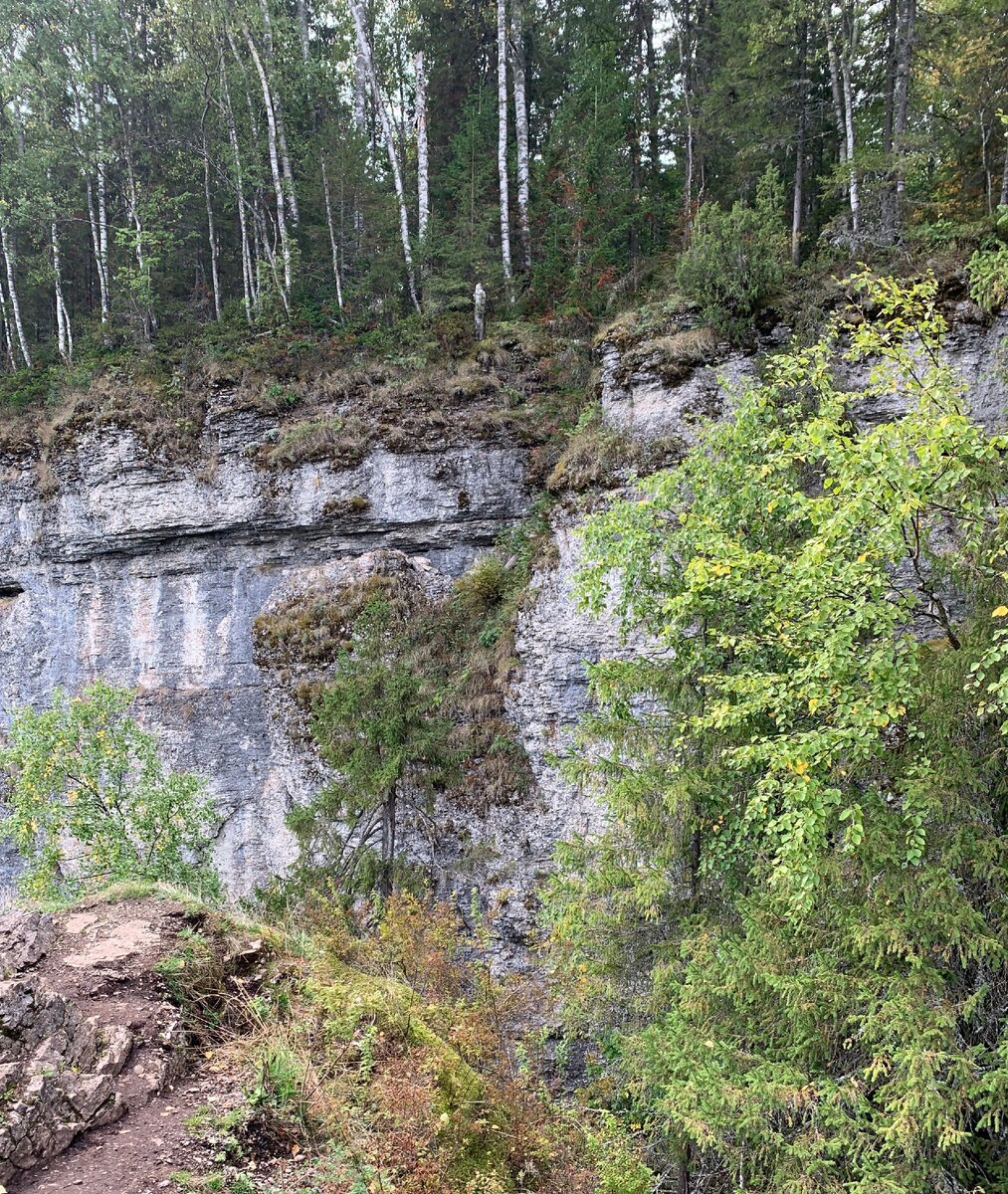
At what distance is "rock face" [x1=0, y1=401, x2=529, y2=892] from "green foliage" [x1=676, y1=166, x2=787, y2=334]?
5.53 metres

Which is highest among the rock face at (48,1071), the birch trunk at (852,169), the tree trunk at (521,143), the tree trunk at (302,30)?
the tree trunk at (302,30)

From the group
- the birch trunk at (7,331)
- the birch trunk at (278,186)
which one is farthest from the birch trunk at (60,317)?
the birch trunk at (278,186)

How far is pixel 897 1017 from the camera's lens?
15.6ft

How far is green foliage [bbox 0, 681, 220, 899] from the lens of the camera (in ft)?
32.2

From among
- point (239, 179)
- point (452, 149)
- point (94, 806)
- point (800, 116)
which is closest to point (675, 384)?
point (800, 116)

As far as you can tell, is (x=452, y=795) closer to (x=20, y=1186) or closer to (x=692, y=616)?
(x=692, y=616)

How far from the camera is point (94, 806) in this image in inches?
400

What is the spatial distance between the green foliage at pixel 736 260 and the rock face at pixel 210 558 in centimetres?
553

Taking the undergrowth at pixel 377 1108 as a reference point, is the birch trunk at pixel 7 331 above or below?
above

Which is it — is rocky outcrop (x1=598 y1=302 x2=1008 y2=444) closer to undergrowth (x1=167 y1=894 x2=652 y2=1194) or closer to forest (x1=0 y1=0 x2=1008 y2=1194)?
forest (x1=0 y1=0 x2=1008 y2=1194)

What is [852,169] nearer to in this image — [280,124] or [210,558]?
[210,558]

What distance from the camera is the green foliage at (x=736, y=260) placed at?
480 inches

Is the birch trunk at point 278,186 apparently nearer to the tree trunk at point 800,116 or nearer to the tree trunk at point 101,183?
the tree trunk at point 101,183

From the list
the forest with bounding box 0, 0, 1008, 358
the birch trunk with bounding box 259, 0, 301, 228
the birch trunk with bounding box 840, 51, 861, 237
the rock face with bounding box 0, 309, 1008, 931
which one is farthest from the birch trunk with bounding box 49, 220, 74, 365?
the birch trunk with bounding box 840, 51, 861, 237
